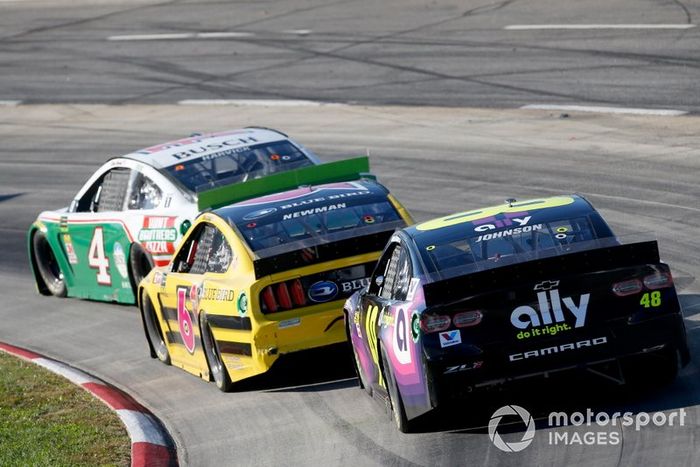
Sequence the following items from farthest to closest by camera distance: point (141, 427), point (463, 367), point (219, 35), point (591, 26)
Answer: point (219, 35)
point (591, 26)
point (141, 427)
point (463, 367)

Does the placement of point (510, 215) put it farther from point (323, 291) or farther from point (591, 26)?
point (591, 26)

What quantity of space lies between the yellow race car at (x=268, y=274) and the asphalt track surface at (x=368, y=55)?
1086cm

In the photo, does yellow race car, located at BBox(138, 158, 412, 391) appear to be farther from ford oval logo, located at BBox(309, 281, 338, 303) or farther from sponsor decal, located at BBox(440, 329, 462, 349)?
sponsor decal, located at BBox(440, 329, 462, 349)

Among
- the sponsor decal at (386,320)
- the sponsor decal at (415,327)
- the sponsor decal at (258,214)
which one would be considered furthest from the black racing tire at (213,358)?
the sponsor decal at (415,327)

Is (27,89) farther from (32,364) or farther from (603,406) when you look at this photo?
(603,406)

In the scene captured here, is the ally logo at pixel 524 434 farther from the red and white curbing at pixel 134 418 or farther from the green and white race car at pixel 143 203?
the green and white race car at pixel 143 203

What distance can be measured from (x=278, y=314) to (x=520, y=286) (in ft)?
8.31

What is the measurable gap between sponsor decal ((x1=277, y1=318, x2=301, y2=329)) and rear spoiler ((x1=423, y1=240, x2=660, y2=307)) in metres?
2.07

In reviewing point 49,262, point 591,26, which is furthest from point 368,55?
point 49,262

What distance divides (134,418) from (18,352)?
3.44 m

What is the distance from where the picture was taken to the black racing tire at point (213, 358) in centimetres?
1052

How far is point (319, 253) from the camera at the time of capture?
397 inches

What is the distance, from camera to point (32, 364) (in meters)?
12.1

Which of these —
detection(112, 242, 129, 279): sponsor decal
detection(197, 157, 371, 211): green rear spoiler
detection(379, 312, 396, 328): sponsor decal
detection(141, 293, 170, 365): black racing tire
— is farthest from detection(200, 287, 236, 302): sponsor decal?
detection(112, 242, 129, 279): sponsor decal
